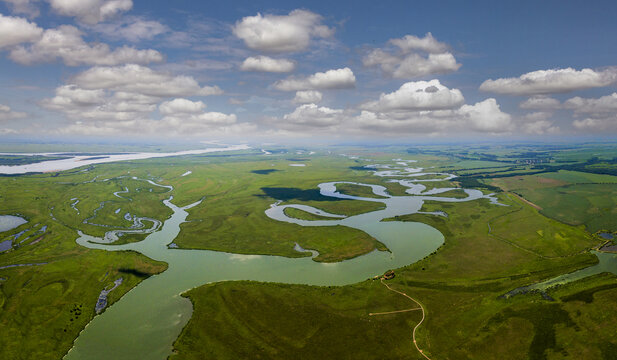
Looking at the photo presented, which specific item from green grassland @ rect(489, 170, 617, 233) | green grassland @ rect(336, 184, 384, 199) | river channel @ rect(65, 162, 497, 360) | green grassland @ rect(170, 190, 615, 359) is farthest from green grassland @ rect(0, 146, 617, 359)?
green grassland @ rect(336, 184, 384, 199)

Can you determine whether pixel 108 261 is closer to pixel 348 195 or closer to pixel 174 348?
pixel 174 348

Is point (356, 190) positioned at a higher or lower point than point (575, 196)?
lower

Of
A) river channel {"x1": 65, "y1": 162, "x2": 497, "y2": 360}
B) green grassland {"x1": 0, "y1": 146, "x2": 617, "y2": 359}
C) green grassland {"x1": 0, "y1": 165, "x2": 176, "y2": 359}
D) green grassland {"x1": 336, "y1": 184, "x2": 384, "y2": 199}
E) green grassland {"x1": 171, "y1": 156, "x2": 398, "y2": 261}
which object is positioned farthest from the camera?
green grassland {"x1": 336, "y1": 184, "x2": 384, "y2": 199}

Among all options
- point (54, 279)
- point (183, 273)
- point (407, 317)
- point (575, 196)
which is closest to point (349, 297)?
point (407, 317)

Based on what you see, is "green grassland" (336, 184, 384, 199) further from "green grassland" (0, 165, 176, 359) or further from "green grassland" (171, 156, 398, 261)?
"green grassland" (0, 165, 176, 359)

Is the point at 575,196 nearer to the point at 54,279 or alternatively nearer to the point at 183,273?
the point at 183,273

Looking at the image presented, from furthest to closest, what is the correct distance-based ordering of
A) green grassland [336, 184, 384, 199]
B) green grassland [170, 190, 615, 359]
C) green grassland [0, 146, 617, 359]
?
green grassland [336, 184, 384, 199] → green grassland [0, 146, 617, 359] → green grassland [170, 190, 615, 359]
